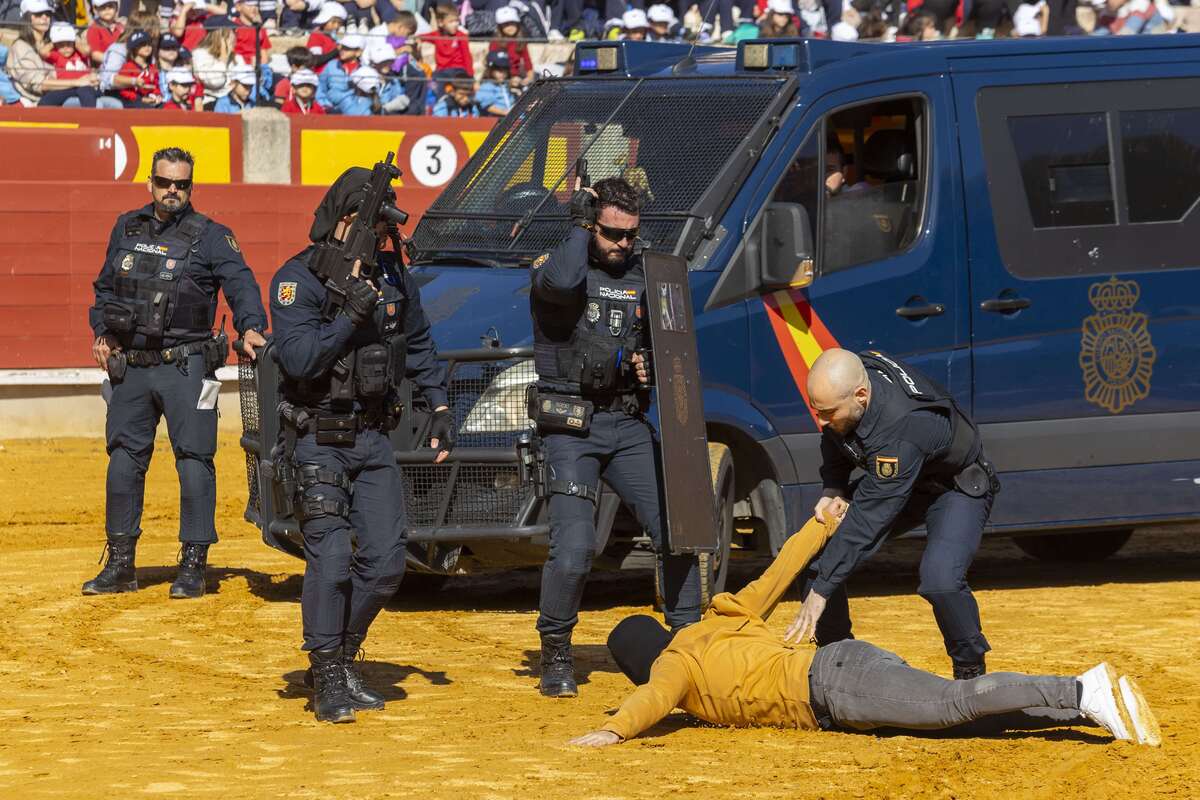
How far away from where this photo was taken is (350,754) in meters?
6.93

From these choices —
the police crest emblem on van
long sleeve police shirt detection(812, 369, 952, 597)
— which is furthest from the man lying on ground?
the police crest emblem on van

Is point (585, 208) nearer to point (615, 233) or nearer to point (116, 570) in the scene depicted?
point (615, 233)

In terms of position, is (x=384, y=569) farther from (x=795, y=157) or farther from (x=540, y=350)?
(x=795, y=157)

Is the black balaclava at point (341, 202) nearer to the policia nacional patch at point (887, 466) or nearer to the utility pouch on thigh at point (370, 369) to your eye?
the utility pouch on thigh at point (370, 369)

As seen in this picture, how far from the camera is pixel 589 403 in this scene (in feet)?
26.5

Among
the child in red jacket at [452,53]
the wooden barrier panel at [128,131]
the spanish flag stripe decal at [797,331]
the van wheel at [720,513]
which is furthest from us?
the child in red jacket at [452,53]

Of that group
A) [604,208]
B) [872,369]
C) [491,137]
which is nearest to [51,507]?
[491,137]

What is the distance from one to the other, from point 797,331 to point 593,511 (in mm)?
2046

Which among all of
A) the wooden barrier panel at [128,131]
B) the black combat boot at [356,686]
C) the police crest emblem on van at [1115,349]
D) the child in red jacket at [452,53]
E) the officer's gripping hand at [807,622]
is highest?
the child in red jacket at [452,53]

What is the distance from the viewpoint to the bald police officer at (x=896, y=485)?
7012 mm

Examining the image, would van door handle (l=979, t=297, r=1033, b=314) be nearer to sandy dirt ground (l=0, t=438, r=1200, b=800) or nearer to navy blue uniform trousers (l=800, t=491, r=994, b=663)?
sandy dirt ground (l=0, t=438, r=1200, b=800)

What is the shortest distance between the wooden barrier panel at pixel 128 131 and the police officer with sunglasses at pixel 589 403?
32.9ft

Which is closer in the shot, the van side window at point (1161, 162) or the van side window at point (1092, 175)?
the van side window at point (1092, 175)

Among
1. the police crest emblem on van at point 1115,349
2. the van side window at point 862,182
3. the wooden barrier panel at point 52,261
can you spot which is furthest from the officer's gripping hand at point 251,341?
the wooden barrier panel at point 52,261
